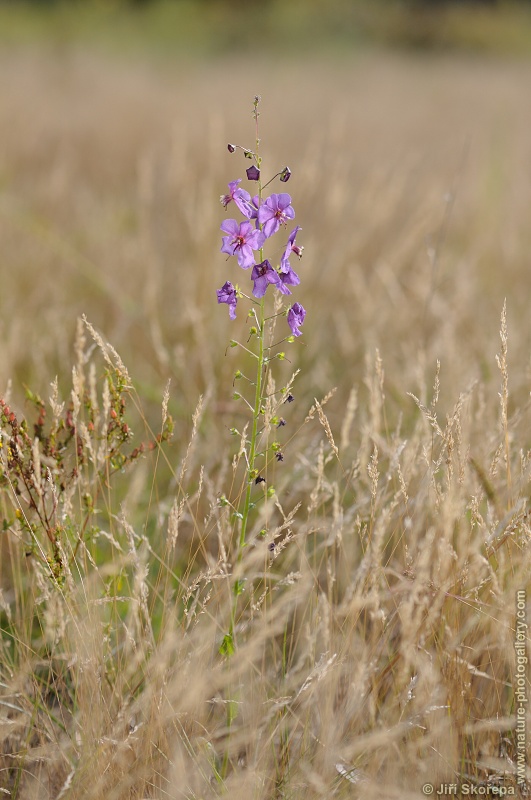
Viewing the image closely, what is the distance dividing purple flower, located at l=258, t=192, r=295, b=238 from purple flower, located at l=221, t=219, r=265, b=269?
0.02 metres

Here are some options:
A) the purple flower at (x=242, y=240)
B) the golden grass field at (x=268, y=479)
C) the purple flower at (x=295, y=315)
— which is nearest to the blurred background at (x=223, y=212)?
the golden grass field at (x=268, y=479)

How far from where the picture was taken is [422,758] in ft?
4.79

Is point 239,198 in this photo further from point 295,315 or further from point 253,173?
point 295,315

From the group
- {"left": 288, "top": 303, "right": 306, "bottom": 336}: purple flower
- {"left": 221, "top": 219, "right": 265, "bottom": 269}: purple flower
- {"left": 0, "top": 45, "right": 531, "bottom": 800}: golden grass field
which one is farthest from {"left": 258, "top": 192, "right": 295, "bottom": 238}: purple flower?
{"left": 0, "top": 45, "right": 531, "bottom": 800}: golden grass field

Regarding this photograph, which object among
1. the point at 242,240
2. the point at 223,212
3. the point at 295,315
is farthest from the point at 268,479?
the point at 223,212

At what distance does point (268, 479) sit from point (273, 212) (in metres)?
1.05

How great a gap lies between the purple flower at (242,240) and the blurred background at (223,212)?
0.43 metres

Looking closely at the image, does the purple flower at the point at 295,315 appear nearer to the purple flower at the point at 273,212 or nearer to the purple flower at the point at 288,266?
the purple flower at the point at 288,266

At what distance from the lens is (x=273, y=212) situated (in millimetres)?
1432

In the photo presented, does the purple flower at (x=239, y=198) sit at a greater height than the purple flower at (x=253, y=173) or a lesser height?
lesser

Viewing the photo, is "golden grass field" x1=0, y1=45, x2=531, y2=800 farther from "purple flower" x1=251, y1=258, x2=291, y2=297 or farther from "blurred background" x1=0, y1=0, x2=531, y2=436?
"purple flower" x1=251, y1=258, x2=291, y2=297

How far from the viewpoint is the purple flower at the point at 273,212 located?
4.63ft

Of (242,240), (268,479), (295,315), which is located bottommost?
(268,479)

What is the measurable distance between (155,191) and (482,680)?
515cm
